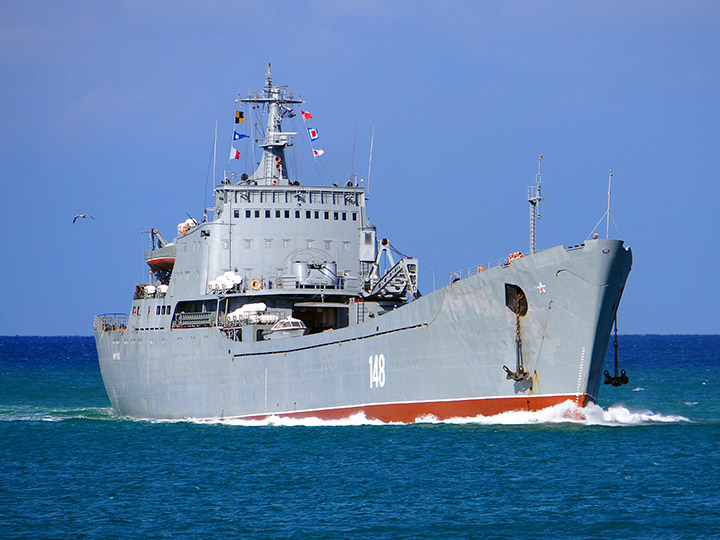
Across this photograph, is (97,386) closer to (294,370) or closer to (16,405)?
(16,405)

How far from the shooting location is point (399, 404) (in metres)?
31.7

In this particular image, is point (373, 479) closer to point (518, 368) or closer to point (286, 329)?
point (518, 368)

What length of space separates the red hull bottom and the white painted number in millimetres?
652

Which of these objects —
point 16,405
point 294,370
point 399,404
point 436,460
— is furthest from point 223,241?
point 16,405

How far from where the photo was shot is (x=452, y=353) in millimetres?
30422

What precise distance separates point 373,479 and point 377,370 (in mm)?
7351

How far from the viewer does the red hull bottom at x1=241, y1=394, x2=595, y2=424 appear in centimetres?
2942

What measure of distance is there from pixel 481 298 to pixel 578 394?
361 centimetres

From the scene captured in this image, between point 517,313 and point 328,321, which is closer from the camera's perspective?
point 517,313

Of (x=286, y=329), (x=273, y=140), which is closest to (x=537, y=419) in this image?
(x=286, y=329)

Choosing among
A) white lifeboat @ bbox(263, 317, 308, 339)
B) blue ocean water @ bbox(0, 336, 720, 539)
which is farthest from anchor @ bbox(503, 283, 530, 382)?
white lifeboat @ bbox(263, 317, 308, 339)

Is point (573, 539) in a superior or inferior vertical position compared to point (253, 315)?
inferior

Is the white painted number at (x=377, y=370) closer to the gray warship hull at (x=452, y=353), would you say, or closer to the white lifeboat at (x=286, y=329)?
the gray warship hull at (x=452, y=353)

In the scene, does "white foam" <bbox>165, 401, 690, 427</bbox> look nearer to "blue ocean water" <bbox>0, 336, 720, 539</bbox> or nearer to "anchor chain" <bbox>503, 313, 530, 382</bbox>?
"blue ocean water" <bbox>0, 336, 720, 539</bbox>
